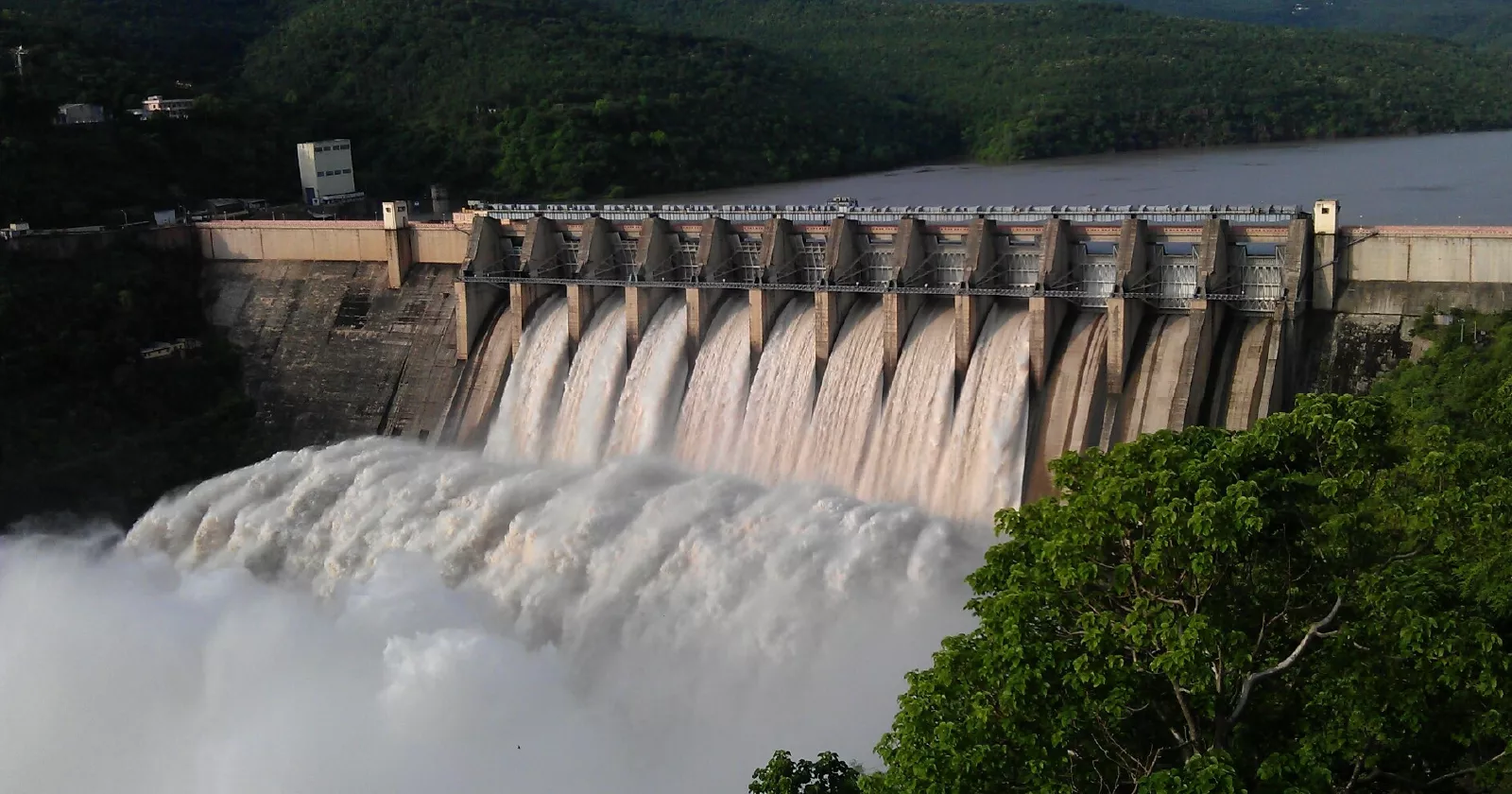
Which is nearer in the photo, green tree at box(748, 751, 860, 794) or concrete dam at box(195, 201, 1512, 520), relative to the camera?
green tree at box(748, 751, 860, 794)

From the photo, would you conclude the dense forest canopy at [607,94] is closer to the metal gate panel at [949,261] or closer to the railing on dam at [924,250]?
the railing on dam at [924,250]

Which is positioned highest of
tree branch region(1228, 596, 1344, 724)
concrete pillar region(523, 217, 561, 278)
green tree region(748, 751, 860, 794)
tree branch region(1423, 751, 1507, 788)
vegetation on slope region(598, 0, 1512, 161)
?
vegetation on slope region(598, 0, 1512, 161)

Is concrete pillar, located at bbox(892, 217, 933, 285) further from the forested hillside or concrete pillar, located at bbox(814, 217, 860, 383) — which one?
the forested hillside

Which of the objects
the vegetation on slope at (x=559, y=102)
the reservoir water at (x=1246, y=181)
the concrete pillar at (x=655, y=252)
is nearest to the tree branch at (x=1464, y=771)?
the concrete pillar at (x=655, y=252)

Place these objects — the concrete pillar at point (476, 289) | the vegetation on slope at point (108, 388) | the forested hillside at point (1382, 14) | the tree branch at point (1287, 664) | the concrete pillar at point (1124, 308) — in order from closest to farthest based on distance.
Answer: the tree branch at point (1287, 664) → the concrete pillar at point (1124, 308) → the concrete pillar at point (476, 289) → the vegetation on slope at point (108, 388) → the forested hillside at point (1382, 14)

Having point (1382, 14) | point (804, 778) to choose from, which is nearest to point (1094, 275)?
point (804, 778)

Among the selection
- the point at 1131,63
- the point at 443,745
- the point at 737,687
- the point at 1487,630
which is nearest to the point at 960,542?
the point at 737,687

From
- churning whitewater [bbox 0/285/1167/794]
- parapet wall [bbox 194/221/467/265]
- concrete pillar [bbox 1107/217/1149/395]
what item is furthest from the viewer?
parapet wall [bbox 194/221/467/265]

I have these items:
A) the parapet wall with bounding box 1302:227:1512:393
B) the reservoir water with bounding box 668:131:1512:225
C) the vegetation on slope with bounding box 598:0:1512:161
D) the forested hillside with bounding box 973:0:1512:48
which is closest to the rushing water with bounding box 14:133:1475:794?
the parapet wall with bounding box 1302:227:1512:393
